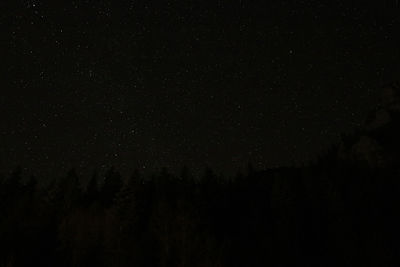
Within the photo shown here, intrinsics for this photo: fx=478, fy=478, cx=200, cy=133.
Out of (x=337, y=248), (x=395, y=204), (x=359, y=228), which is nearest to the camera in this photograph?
(x=337, y=248)

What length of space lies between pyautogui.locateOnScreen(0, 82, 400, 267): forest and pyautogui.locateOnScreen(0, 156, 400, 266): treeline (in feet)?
0.38

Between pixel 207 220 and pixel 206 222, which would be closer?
pixel 206 222

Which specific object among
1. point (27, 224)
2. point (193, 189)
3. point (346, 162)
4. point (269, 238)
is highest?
point (346, 162)

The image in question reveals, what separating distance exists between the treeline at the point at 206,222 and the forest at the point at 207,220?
0.12 m

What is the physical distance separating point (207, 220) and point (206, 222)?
2894 mm

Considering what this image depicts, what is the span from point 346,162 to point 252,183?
108ft

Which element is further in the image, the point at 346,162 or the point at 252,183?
the point at 346,162

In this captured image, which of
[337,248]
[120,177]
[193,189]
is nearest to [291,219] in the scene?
[337,248]

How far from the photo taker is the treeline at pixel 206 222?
29531 millimetres

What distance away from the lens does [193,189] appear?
77500 mm

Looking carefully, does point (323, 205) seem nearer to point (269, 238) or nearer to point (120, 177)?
point (269, 238)

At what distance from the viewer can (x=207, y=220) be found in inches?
2360

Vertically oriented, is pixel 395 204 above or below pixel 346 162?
below

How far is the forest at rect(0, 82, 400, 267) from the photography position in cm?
2969
